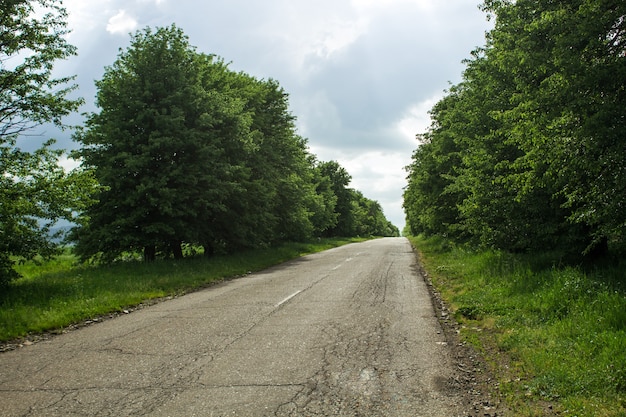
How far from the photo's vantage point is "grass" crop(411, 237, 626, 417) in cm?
428

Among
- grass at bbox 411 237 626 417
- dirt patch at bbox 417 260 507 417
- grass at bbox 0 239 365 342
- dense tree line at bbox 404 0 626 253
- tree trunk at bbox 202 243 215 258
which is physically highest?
dense tree line at bbox 404 0 626 253

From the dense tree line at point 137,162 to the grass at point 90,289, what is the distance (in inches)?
42.2

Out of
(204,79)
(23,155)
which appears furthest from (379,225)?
(23,155)

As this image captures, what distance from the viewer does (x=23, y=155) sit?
35.6ft

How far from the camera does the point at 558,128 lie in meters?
7.44

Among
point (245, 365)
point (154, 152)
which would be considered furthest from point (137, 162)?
point (245, 365)

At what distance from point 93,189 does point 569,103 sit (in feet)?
38.4

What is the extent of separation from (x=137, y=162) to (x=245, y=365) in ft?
40.5

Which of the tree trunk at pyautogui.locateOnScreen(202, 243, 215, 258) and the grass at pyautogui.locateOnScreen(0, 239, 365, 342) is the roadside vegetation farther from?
the tree trunk at pyautogui.locateOnScreen(202, 243, 215, 258)

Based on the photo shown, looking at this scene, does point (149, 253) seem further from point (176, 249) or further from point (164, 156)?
point (164, 156)

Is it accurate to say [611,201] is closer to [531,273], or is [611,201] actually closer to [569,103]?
[569,103]

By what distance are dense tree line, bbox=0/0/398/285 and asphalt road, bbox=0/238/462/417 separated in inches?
174

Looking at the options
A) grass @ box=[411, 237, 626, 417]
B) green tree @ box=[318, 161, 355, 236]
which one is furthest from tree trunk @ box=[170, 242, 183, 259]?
green tree @ box=[318, 161, 355, 236]

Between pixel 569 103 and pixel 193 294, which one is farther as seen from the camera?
pixel 193 294
